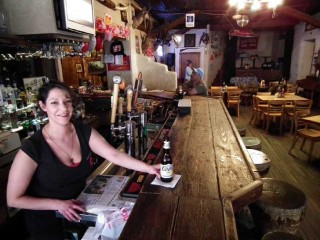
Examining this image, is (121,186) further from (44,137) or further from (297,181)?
(297,181)

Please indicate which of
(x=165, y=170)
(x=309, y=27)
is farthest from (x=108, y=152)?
(x=309, y=27)

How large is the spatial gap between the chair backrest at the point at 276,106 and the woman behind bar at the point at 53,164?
6.01 meters

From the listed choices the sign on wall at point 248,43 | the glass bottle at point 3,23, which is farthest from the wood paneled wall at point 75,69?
the sign on wall at point 248,43

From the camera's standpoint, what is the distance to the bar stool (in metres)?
2.02

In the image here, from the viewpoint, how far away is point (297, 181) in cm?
418

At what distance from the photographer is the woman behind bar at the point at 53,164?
1396 mm

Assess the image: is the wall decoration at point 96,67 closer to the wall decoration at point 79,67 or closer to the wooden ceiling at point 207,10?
the wall decoration at point 79,67

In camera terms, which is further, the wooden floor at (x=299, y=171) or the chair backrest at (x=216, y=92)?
the chair backrest at (x=216, y=92)

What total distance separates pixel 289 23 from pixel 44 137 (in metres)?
12.6

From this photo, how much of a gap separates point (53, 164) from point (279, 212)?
1.82m

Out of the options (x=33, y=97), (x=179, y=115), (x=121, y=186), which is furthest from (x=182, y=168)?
(x=33, y=97)

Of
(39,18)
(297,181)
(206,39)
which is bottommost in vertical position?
(297,181)

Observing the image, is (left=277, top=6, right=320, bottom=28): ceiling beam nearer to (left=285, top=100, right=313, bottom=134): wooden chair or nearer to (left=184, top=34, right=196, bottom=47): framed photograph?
(left=285, top=100, right=313, bottom=134): wooden chair

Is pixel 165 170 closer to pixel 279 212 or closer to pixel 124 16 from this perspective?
pixel 279 212
